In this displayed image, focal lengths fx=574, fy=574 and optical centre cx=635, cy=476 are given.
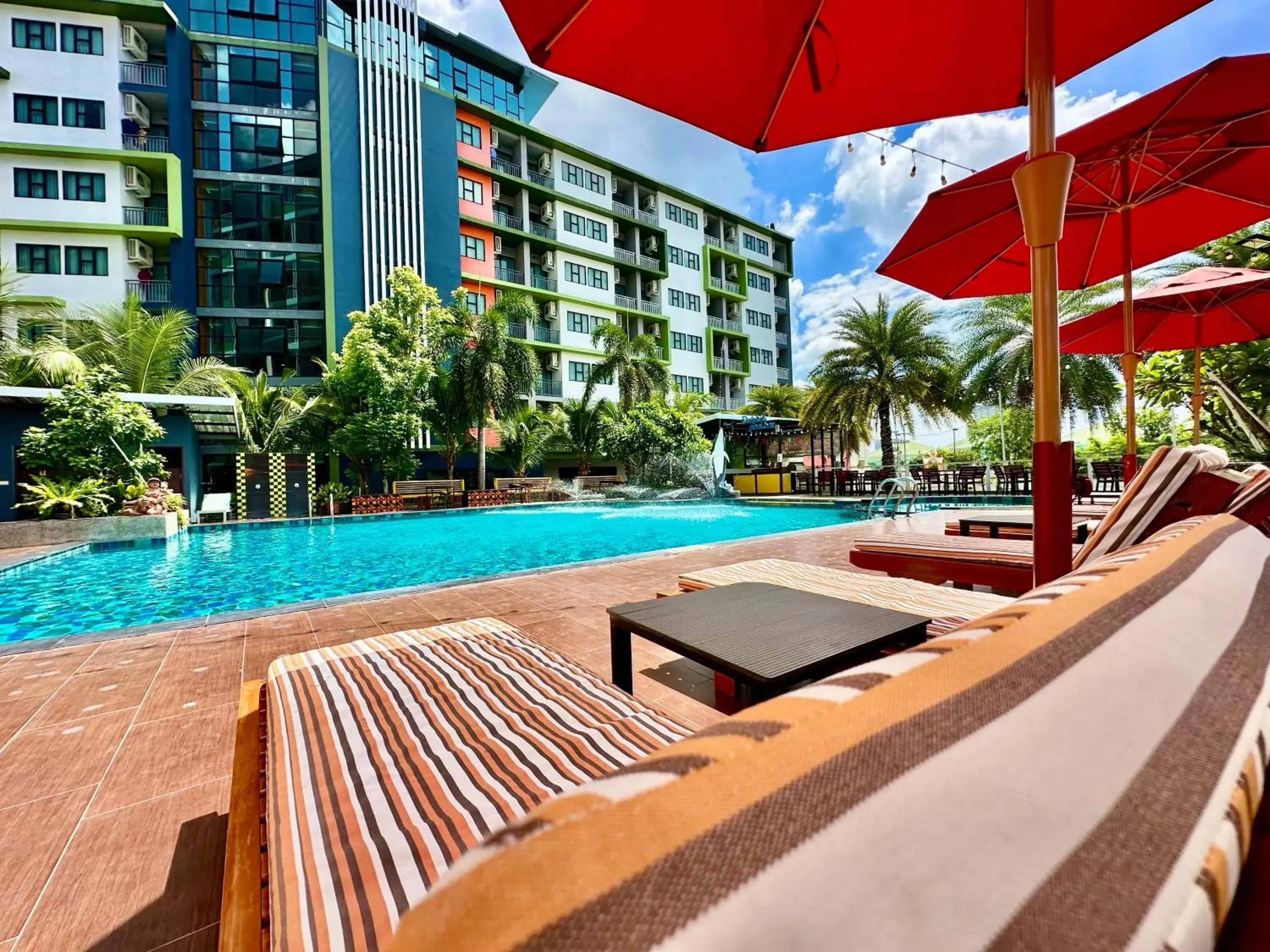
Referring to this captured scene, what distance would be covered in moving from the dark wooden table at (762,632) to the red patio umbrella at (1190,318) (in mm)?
4263

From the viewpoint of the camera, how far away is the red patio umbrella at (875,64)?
1867mm

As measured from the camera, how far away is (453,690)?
171cm

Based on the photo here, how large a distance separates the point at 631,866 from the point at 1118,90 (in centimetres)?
1027

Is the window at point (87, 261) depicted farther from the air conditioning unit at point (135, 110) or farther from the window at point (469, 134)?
the window at point (469, 134)

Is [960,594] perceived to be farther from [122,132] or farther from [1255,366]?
[122,132]

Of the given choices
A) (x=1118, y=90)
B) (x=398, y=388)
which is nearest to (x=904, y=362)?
(x=1118, y=90)

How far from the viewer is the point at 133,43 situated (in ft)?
74.0

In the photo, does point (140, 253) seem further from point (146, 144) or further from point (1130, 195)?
point (1130, 195)

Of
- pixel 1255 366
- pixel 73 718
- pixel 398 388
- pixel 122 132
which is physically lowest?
pixel 73 718

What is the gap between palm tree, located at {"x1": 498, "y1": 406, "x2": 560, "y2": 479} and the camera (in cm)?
2389

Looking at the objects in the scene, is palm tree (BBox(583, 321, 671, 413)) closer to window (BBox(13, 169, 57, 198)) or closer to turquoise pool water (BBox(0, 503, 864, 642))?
turquoise pool water (BBox(0, 503, 864, 642))

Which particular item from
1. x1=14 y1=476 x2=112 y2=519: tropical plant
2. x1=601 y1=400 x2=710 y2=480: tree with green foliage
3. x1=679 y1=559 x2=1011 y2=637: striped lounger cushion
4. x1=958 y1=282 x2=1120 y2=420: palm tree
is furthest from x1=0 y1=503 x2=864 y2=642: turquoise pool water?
x1=958 y1=282 x2=1120 y2=420: palm tree

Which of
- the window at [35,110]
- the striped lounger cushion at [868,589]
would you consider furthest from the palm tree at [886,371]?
the window at [35,110]

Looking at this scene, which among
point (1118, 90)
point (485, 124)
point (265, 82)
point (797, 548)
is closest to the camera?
point (1118, 90)
